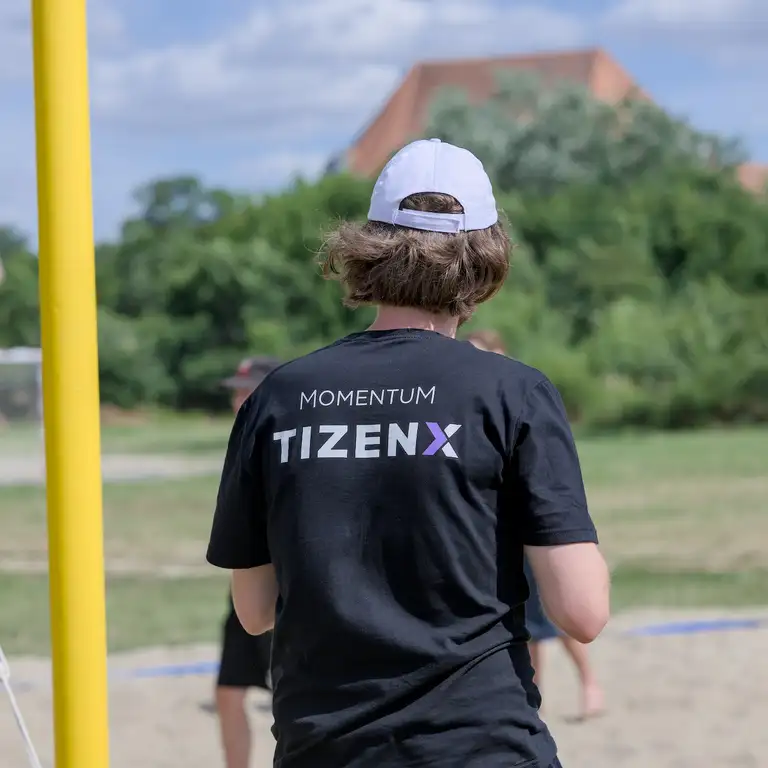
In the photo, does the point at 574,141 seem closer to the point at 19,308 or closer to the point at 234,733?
the point at 19,308

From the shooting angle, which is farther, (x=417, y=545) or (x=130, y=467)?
(x=130, y=467)

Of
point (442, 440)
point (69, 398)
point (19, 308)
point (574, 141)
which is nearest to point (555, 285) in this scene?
point (574, 141)

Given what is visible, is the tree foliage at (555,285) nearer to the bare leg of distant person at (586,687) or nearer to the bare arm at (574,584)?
the bare leg of distant person at (586,687)

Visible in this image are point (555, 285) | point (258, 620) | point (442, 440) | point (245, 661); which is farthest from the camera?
point (555, 285)

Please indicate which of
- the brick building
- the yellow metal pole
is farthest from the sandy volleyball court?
the brick building

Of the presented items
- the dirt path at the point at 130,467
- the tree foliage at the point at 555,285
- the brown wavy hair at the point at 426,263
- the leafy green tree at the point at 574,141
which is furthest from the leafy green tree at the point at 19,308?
the brown wavy hair at the point at 426,263

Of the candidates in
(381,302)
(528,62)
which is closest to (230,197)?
(528,62)

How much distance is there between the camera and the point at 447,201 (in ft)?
6.72

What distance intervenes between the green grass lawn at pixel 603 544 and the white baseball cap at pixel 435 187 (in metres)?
6.57

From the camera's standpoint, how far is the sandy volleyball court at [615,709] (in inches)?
220

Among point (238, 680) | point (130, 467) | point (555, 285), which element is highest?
point (555, 285)

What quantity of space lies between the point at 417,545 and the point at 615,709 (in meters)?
4.64

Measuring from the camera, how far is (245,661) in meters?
4.48

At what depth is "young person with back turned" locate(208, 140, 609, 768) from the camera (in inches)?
74.0
